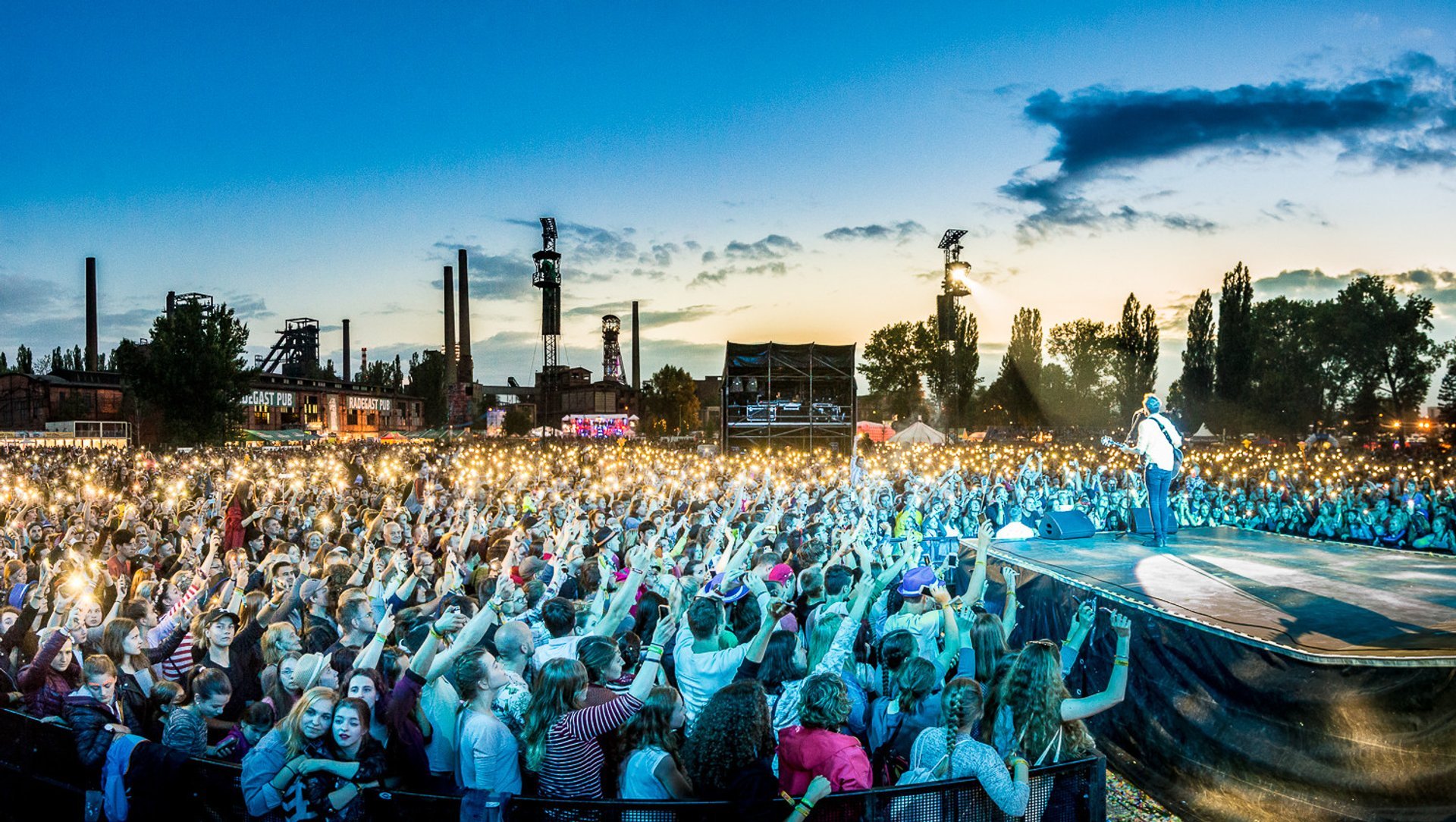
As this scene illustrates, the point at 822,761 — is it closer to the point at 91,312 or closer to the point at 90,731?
the point at 90,731

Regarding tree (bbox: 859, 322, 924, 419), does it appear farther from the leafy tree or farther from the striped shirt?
the striped shirt

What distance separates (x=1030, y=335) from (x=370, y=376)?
81.1 m

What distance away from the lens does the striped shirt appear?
3.11 metres

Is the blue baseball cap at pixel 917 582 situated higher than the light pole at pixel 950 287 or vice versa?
the light pole at pixel 950 287

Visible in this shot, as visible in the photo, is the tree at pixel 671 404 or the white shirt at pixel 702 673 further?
the tree at pixel 671 404

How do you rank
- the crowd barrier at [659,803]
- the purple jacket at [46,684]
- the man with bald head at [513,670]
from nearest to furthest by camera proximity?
the crowd barrier at [659,803] < the man with bald head at [513,670] < the purple jacket at [46,684]

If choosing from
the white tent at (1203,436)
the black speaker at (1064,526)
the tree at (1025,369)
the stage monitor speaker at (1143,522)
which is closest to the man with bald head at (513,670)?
the black speaker at (1064,526)

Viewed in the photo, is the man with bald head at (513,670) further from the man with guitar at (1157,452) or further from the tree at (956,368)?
the tree at (956,368)

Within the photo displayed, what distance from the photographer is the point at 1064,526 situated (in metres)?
11.0

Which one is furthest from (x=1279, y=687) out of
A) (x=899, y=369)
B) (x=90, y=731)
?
(x=899, y=369)

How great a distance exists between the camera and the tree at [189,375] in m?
32.0

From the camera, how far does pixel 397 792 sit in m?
3.01

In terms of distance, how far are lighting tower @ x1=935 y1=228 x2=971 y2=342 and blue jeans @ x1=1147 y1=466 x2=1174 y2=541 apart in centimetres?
2126

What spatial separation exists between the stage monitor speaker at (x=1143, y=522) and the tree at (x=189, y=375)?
33.4 m
